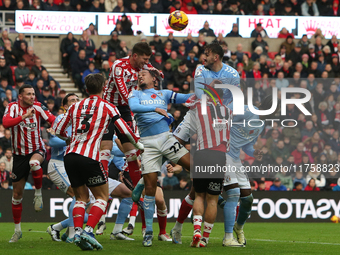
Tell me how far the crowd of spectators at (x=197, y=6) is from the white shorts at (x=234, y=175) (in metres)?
14.4

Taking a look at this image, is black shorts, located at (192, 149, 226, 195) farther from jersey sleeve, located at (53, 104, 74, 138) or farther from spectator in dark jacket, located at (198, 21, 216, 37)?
spectator in dark jacket, located at (198, 21, 216, 37)

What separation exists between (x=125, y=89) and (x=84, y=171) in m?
2.54

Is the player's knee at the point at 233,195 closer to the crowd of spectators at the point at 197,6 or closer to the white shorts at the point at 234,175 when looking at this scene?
the white shorts at the point at 234,175

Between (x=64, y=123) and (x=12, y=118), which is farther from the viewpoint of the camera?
(x=12, y=118)

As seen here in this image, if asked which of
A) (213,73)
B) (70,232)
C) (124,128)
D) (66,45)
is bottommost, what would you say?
(70,232)

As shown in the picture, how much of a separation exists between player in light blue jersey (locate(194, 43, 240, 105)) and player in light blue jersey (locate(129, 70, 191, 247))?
0.29 m

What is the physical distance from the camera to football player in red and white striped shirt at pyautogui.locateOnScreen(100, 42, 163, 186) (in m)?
9.81

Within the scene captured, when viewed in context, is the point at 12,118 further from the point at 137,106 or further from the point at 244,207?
the point at 244,207

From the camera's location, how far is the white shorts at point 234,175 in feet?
28.9

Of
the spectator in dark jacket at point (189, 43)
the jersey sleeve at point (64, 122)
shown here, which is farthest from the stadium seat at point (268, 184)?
the jersey sleeve at point (64, 122)

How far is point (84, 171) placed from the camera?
25.2 feet

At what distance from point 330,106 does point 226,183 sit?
11.1m

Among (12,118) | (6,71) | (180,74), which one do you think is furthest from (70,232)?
(180,74)

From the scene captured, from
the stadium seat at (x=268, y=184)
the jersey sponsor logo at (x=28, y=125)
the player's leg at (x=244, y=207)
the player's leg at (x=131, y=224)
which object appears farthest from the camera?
the stadium seat at (x=268, y=184)
